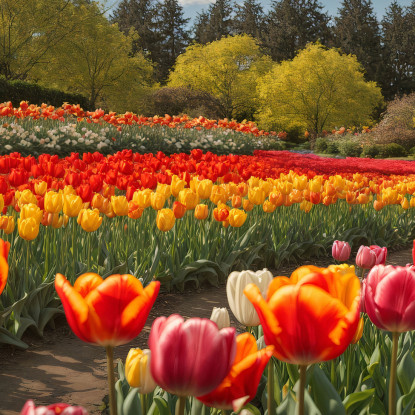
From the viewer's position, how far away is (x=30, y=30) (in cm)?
2905

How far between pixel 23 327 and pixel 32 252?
67 centimetres

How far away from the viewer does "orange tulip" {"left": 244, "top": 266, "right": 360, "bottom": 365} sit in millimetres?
904

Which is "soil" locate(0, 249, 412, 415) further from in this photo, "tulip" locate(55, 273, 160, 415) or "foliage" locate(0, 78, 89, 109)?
"foliage" locate(0, 78, 89, 109)

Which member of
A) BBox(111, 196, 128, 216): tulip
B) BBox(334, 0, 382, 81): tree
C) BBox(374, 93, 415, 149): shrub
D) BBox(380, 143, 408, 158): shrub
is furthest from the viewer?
BBox(334, 0, 382, 81): tree

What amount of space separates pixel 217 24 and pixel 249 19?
3.61 m

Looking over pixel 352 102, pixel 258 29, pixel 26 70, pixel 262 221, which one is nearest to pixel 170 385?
pixel 262 221

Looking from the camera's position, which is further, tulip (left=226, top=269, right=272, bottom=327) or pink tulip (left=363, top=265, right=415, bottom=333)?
tulip (left=226, top=269, right=272, bottom=327)

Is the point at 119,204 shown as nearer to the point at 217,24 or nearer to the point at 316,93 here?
the point at 316,93

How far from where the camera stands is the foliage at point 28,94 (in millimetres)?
22078

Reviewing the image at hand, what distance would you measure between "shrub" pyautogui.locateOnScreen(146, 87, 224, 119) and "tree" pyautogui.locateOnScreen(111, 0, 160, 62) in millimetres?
23568

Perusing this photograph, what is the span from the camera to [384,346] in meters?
2.04

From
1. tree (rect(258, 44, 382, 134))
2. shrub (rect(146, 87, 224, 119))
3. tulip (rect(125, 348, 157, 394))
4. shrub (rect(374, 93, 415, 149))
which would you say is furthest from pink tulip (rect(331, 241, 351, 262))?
tree (rect(258, 44, 382, 134))

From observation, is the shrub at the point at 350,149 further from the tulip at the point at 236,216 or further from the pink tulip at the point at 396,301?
the pink tulip at the point at 396,301

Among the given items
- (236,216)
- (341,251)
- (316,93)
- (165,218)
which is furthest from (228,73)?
(341,251)
